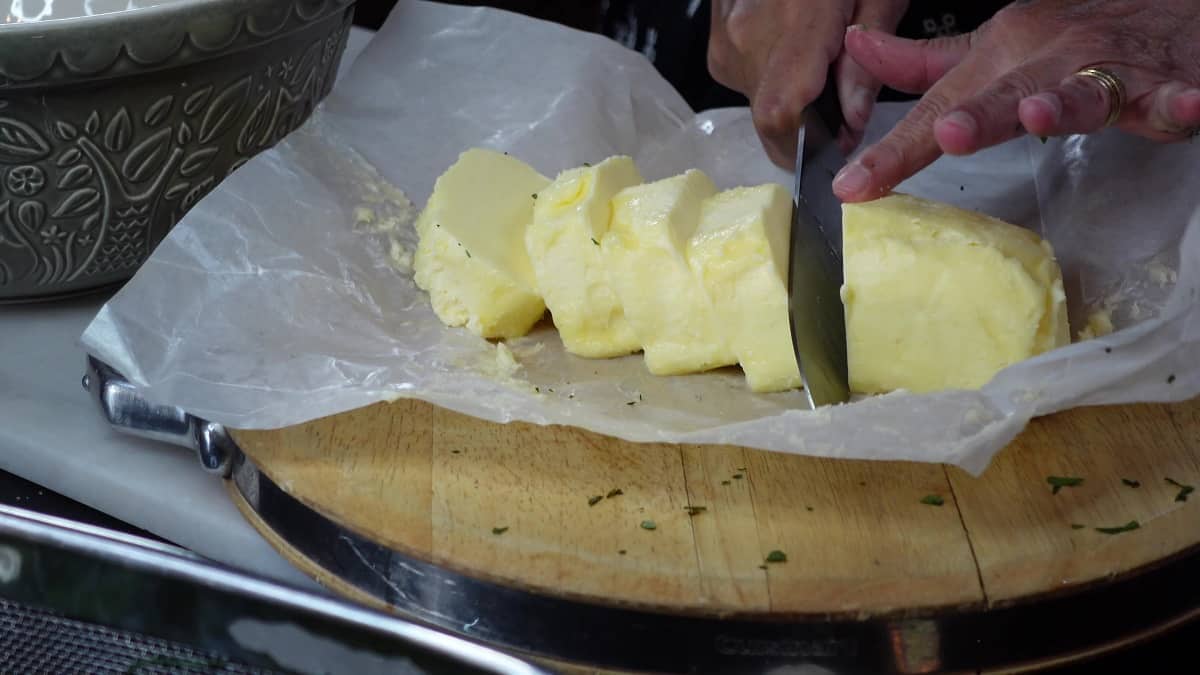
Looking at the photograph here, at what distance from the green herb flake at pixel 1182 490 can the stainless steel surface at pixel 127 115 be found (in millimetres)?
991

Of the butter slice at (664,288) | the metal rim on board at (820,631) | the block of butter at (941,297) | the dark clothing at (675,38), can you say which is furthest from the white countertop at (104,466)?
the dark clothing at (675,38)

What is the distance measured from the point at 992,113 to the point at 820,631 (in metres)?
0.54

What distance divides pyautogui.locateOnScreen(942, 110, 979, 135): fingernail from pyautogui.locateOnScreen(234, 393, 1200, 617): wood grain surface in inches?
11.8

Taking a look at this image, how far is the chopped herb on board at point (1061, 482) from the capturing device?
1147 mm

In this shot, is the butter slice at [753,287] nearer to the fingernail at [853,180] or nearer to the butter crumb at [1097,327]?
the fingernail at [853,180]

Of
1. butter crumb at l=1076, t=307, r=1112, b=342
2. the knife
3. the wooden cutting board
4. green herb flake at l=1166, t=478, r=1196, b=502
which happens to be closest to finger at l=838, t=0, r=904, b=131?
the knife

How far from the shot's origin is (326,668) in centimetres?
75

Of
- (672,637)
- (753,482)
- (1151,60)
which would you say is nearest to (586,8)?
(1151,60)

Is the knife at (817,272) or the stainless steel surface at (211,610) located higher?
the stainless steel surface at (211,610)

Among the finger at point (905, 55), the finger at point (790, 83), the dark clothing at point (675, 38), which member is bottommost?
the dark clothing at point (675, 38)

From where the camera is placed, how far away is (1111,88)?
4.11ft

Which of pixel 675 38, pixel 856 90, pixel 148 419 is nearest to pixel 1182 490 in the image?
pixel 856 90

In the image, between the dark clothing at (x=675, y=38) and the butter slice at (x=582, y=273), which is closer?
the butter slice at (x=582, y=273)

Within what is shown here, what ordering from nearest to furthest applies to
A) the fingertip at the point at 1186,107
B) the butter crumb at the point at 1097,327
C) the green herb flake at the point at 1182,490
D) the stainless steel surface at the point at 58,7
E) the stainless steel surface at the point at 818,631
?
the stainless steel surface at the point at 818,631
the green herb flake at the point at 1182,490
the fingertip at the point at 1186,107
the butter crumb at the point at 1097,327
the stainless steel surface at the point at 58,7
